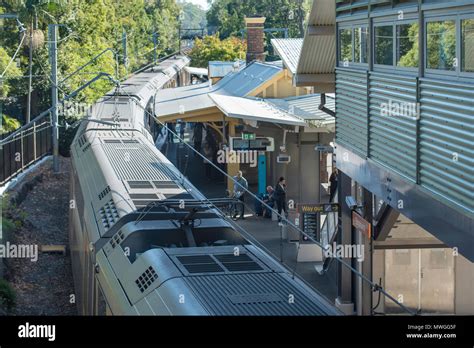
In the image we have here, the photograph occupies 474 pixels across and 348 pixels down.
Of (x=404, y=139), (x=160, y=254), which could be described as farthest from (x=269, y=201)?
(x=160, y=254)

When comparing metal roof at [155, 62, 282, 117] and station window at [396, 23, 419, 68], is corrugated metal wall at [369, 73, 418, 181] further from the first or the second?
metal roof at [155, 62, 282, 117]

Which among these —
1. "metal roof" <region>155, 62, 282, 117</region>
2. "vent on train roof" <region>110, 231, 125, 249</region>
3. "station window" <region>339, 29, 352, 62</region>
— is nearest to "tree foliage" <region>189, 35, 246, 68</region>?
"metal roof" <region>155, 62, 282, 117</region>

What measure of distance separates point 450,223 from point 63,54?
2977 cm

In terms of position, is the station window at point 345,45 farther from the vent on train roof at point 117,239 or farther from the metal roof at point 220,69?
the metal roof at point 220,69

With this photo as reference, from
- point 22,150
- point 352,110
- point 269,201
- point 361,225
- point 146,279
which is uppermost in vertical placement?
point 352,110

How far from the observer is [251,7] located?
72812mm

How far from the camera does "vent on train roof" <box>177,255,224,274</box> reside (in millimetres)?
8406

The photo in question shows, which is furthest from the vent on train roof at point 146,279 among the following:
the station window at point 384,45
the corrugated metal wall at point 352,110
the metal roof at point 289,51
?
the metal roof at point 289,51

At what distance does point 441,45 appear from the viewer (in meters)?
8.59

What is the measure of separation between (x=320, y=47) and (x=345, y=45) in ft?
6.20

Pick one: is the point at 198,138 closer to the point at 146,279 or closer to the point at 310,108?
the point at 310,108

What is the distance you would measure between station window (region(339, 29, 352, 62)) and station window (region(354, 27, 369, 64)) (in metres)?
0.31

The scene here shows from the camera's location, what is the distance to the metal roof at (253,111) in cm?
2183
